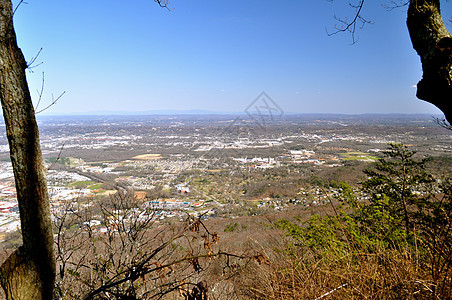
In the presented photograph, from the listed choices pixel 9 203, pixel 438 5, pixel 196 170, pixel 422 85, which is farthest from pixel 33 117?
pixel 196 170

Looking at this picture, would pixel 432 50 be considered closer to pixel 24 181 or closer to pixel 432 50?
pixel 432 50

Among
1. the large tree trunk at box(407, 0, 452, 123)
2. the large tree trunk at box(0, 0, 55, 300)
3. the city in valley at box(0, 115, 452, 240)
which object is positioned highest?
→ the large tree trunk at box(407, 0, 452, 123)

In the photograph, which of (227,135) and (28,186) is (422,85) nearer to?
(28,186)

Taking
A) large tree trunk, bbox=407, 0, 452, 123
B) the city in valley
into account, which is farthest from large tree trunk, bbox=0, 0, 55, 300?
large tree trunk, bbox=407, 0, 452, 123

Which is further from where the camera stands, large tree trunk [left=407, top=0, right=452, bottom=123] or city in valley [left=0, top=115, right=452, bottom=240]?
city in valley [left=0, top=115, right=452, bottom=240]

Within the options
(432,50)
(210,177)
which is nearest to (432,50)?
(432,50)

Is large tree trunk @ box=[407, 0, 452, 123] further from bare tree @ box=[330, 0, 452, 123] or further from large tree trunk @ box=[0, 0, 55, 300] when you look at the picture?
large tree trunk @ box=[0, 0, 55, 300]
